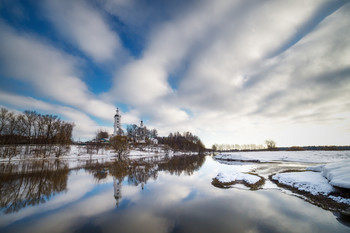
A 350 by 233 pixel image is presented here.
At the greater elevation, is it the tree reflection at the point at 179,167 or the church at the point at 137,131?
the church at the point at 137,131

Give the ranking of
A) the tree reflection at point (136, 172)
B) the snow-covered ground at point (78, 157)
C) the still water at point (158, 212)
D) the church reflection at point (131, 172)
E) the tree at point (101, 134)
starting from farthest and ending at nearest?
the tree at point (101, 134), the snow-covered ground at point (78, 157), the tree reflection at point (136, 172), the church reflection at point (131, 172), the still water at point (158, 212)

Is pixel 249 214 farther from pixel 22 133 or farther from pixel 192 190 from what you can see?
pixel 22 133

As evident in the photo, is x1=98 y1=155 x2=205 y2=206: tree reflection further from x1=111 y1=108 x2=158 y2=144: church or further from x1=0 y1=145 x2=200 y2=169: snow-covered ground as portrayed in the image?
x1=111 y1=108 x2=158 y2=144: church

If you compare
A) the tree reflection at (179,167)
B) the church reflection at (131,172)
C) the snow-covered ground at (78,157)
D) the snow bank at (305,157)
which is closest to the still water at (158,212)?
the church reflection at (131,172)

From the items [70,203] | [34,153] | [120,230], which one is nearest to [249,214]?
[120,230]

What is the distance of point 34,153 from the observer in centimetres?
5509

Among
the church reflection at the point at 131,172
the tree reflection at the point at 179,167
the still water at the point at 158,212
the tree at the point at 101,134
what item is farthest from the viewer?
the tree at the point at 101,134

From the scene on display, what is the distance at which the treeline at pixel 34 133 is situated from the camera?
46469 mm

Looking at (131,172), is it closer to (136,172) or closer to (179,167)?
(136,172)

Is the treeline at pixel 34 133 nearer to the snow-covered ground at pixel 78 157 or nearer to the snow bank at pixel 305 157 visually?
the snow-covered ground at pixel 78 157

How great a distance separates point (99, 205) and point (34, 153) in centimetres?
6518

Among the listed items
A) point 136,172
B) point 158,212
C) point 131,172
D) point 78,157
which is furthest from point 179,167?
point 78,157

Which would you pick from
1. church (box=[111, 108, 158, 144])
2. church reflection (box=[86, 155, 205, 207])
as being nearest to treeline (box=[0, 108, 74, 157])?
church reflection (box=[86, 155, 205, 207])

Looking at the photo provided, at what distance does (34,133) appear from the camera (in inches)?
2276
